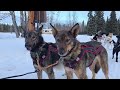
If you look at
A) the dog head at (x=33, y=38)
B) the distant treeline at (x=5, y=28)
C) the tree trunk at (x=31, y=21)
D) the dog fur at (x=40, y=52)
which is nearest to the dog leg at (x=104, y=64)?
the dog fur at (x=40, y=52)

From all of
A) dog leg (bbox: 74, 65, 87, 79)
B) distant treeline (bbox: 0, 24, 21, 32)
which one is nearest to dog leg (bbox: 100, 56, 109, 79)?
→ dog leg (bbox: 74, 65, 87, 79)

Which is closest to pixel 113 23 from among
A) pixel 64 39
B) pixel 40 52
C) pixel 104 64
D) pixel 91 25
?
pixel 91 25

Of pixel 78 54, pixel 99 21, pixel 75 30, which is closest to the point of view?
pixel 75 30

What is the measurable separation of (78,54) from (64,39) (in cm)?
20

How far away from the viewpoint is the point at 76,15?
2.33 meters

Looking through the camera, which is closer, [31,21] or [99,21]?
[31,21]

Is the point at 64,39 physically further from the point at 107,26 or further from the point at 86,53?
the point at 107,26

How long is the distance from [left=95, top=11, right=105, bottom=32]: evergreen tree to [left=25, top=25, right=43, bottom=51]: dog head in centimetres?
60

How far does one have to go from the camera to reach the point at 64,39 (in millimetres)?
2168

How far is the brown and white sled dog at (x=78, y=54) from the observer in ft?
7.08
